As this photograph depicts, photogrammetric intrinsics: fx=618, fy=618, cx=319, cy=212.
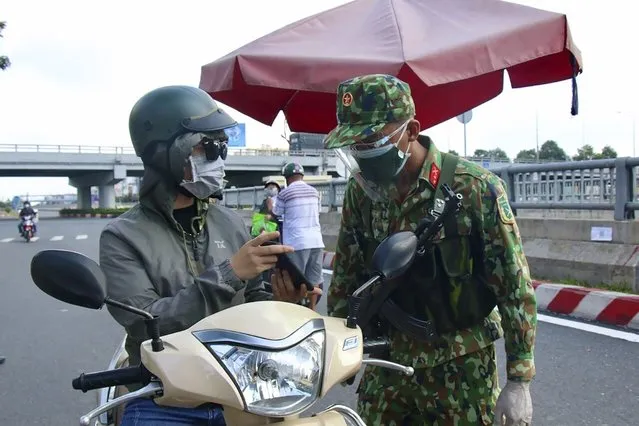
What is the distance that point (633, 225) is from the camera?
610 cm

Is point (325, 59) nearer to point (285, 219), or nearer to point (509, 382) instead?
point (509, 382)

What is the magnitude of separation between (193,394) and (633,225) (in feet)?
19.3

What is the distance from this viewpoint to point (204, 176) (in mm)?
2092

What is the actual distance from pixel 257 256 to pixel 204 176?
474mm

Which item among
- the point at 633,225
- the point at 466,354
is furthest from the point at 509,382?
the point at 633,225

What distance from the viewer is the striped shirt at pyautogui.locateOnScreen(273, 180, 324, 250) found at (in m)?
6.62

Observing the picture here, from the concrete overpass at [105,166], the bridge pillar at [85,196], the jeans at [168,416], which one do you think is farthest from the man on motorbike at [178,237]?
the bridge pillar at [85,196]

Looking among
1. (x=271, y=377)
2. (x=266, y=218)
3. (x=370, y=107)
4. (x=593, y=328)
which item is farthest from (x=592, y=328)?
(x=271, y=377)

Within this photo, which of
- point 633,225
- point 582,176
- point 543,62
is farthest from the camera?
point 582,176

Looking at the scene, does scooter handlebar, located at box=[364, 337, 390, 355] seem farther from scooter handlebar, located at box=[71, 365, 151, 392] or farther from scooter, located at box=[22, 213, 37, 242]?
scooter, located at box=[22, 213, 37, 242]

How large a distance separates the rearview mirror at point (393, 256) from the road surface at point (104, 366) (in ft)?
7.54

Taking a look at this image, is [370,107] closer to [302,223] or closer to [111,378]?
[111,378]

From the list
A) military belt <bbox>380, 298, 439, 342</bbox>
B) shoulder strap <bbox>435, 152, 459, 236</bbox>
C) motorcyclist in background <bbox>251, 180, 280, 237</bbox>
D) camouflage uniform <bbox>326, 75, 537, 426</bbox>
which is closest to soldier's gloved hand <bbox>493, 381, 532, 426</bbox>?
camouflage uniform <bbox>326, 75, 537, 426</bbox>

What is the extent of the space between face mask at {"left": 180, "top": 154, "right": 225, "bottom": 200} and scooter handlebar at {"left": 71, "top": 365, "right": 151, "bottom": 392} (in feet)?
2.60
